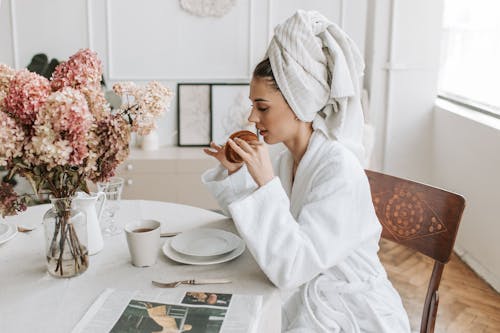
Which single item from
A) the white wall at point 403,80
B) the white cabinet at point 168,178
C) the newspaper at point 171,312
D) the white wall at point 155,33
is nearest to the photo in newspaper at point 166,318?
the newspaper at point 171,312

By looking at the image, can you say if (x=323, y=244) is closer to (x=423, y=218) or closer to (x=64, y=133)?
(x=423, y=218)

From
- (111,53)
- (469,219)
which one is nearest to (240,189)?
(469,219)

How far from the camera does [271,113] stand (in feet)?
5.18

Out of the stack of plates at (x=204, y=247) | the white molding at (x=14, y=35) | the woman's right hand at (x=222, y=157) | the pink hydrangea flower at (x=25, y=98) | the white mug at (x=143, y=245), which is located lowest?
the stack of plates at (x=204, y=247)

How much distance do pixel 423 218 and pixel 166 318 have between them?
2.67 feet

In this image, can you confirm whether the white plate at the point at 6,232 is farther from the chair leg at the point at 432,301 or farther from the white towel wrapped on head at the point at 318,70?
the chair leg at the point at 432,301

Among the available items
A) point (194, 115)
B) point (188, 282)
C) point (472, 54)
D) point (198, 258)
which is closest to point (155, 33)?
point (194, 115)

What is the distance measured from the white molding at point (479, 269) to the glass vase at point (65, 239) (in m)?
2.46

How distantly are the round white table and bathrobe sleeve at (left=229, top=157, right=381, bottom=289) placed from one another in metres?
0.08

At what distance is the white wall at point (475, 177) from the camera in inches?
123

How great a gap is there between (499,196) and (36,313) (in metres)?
2.63

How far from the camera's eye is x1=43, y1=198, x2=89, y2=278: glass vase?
4.17ft

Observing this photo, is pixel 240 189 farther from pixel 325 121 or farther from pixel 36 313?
pixel 36 313

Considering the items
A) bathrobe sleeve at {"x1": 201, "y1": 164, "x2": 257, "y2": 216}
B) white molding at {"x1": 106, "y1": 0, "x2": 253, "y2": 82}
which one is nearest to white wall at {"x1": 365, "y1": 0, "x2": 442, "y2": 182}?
white molding at {"x1": 106, "y1": 0, "x2": 253, "y2": 82}
